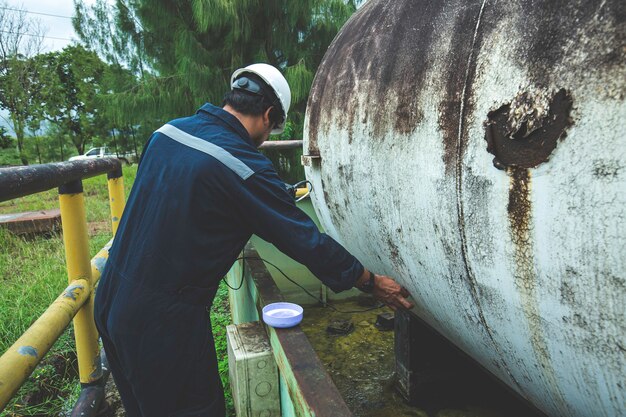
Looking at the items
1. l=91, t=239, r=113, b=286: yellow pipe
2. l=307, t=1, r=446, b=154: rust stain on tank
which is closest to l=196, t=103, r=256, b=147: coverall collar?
l=307, t=1, r=446, b=154: rust stain on tank

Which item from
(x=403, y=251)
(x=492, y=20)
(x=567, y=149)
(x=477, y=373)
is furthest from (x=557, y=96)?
(x=477, y=373)

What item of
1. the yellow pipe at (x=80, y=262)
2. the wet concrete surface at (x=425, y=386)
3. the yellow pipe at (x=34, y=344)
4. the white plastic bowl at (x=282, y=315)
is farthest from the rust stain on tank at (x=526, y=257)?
the yellow pipe at (x=80, y=262)

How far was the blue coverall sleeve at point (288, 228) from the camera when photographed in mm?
1534

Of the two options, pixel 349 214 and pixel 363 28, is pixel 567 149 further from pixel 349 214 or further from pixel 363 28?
pixel 363 28

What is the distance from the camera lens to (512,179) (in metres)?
1.05

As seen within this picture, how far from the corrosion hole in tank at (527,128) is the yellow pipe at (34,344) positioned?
152 centimetres

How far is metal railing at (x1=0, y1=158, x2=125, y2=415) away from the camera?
4.12 feet

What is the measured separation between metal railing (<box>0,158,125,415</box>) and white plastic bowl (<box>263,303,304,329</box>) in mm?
804

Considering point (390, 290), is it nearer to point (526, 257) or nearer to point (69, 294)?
point (526, 257)

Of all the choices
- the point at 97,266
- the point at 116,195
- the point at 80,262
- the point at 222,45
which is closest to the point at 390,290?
the point at 80,262

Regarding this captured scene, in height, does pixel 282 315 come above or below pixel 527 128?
below

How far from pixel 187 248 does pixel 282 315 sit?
55 centimetres

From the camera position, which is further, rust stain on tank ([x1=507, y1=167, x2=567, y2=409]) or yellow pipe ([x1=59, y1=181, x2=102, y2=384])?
yellow pipe ([x1=59, y1=181, x2=102, y2=384])

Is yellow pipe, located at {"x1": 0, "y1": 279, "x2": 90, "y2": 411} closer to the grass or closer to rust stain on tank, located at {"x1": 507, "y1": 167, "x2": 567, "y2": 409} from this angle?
the grass
